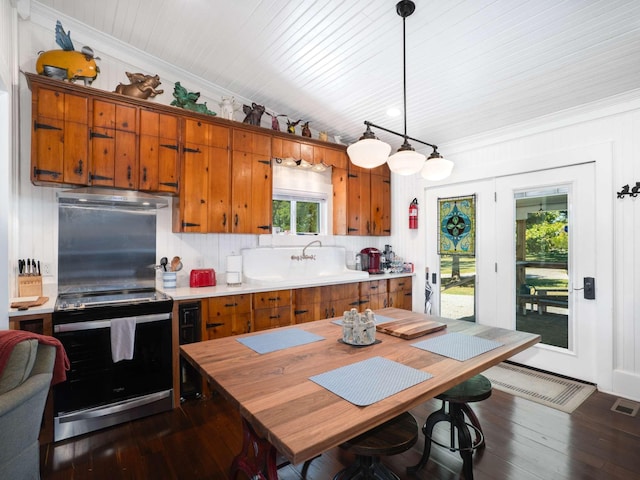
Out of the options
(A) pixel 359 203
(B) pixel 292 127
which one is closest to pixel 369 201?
(A) pixel 359 203

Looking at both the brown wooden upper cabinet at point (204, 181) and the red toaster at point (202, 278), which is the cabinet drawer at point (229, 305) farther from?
the brown wooden upper cabinet at point (204, 181)

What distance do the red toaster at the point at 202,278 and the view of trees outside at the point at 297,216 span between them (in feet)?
3.37

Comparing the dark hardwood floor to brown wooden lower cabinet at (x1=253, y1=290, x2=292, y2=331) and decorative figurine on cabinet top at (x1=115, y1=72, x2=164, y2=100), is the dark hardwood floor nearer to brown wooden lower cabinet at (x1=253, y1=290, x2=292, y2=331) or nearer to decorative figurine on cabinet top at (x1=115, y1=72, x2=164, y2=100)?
brown wooden lower cabinet at (x1=253, y1=290, x2=292, y2=331)

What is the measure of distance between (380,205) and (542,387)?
266 centimetres

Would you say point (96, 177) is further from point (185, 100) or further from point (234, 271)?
point (234, 271)

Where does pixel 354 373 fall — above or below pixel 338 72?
below

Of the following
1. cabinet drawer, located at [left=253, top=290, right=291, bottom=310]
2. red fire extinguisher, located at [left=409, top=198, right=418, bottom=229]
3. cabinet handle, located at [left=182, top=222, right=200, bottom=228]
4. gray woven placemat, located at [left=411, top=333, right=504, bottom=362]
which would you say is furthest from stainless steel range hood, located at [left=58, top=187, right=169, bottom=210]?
red fire extinguisher, located at [left=409, top=198, right=418, bottom=229]

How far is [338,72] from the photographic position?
2.94 metres

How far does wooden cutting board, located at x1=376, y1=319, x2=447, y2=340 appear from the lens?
1.89 m

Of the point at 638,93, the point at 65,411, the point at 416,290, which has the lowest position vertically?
the point at 65,411

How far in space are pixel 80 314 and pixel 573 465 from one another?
3.19 m

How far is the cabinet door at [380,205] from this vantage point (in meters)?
4.46

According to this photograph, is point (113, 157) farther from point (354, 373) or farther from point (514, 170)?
point (514, 170)

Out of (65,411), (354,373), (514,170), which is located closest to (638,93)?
(514,170)
